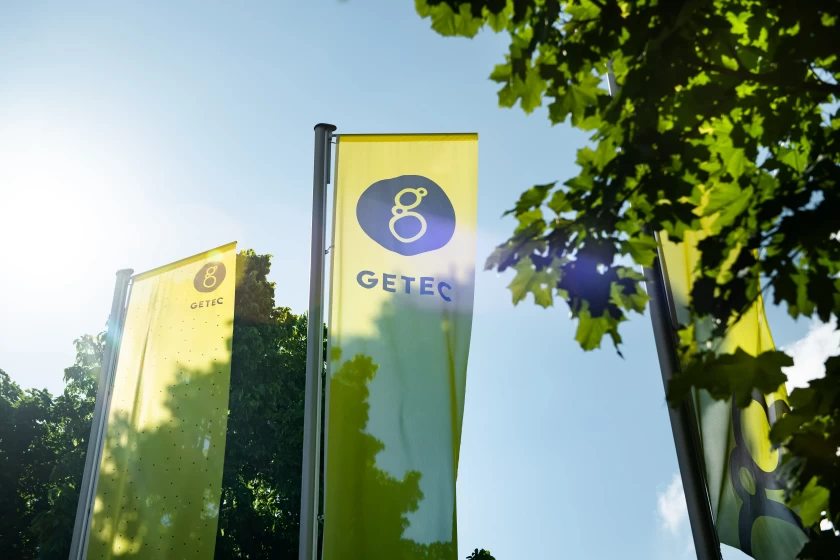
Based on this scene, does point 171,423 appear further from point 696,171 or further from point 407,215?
point 696,171

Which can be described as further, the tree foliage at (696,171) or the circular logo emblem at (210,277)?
the circular logo emblem at (210,277)

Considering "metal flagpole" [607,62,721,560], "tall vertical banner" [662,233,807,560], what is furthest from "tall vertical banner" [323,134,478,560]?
"metal flagpole" [607,62,721,560]

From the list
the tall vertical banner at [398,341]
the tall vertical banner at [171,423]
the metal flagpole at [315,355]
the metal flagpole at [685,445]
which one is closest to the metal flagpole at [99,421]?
the tall vertical banner at [171,423]

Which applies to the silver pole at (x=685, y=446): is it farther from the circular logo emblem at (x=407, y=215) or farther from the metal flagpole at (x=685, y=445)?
the circular logo emblem at (x=407, y=215)

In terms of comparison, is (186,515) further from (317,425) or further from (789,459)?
(789,459)

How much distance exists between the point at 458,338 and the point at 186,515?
444 cm

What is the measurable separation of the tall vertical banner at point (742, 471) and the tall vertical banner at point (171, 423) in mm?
6082

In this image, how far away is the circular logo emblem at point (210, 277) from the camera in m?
9.77

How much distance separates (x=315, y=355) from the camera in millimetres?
7074

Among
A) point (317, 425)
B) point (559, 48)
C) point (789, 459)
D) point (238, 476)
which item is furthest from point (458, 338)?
point (238, 476)

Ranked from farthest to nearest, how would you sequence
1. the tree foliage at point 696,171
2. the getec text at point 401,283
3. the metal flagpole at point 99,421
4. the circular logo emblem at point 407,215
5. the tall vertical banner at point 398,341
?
1. the metal flagpole at point 99,421
2. the circular logo emblem at point 407,215
3. the getec text at point 401,283
4. the tall vertical banner at point 398,341
5. the tree foliage at point 696,171

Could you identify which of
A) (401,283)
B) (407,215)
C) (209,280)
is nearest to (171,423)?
(209,280)

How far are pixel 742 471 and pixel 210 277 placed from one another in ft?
23.9

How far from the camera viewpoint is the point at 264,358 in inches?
818
